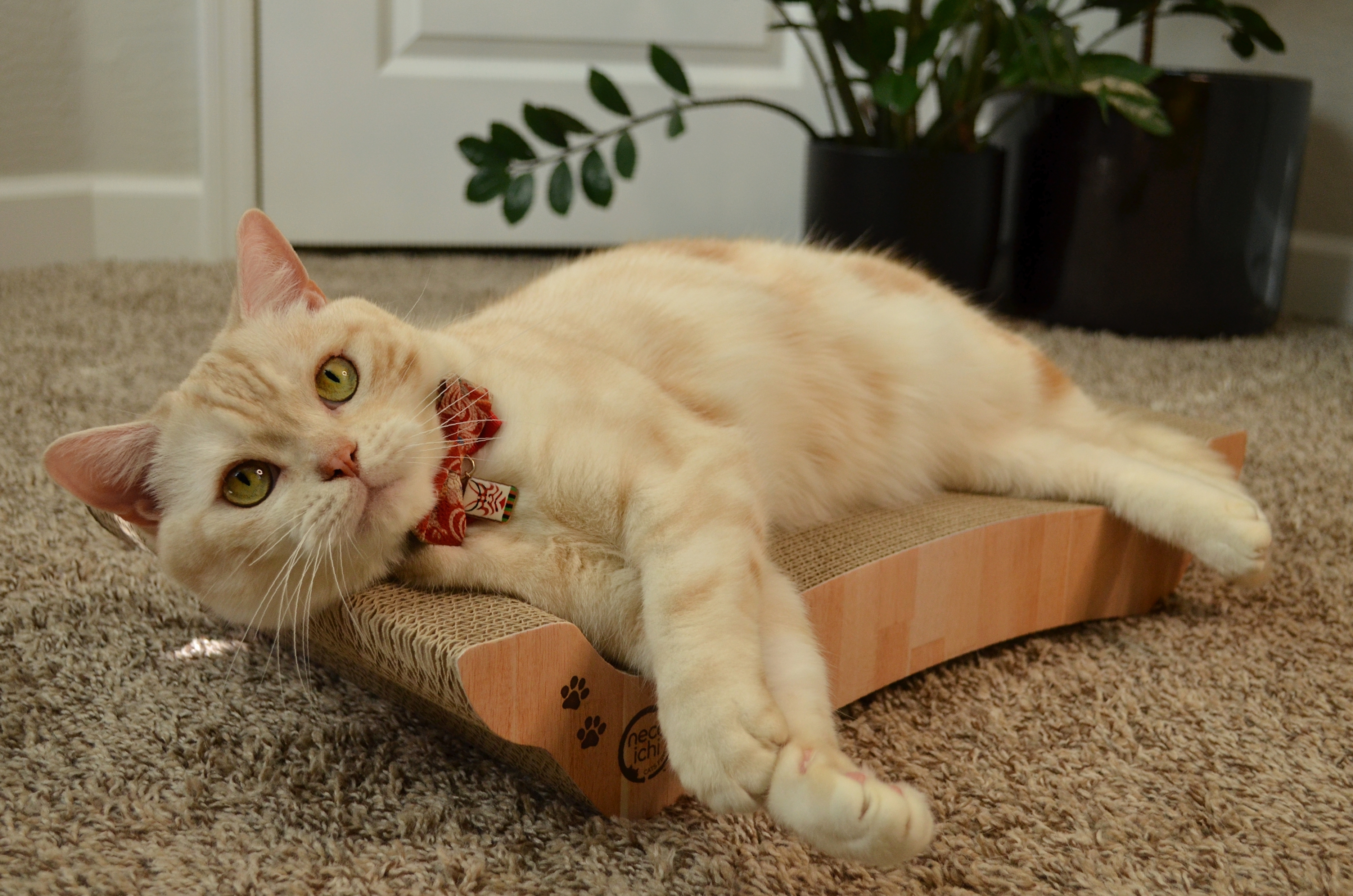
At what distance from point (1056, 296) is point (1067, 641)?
1.46 metres

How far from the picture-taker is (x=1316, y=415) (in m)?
2.00

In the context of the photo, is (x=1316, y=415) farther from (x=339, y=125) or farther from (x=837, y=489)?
(x=339, y=125)

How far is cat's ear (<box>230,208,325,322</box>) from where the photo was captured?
1035 millimetres

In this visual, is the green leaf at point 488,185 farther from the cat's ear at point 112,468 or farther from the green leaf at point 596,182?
the cat's ear at point 112,468

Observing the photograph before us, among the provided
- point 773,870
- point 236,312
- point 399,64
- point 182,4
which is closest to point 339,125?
point 399,64

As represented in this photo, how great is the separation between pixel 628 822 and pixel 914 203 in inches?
69.1

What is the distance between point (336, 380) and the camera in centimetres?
97

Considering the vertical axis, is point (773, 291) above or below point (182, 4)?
below

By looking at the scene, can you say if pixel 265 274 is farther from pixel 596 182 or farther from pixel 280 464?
pixel 596 182

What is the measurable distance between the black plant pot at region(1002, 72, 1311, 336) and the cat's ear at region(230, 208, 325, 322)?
1.90 m

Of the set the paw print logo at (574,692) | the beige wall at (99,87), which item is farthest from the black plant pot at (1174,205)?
the beige wall at (99,87)

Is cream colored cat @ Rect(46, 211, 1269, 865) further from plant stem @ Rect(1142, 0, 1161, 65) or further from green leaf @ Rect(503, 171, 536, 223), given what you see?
plant stem @ Rect(1142, 0, 1161, 65)

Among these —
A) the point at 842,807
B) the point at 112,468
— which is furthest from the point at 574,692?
the point at 112,468

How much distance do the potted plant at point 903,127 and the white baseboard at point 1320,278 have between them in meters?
0.69
